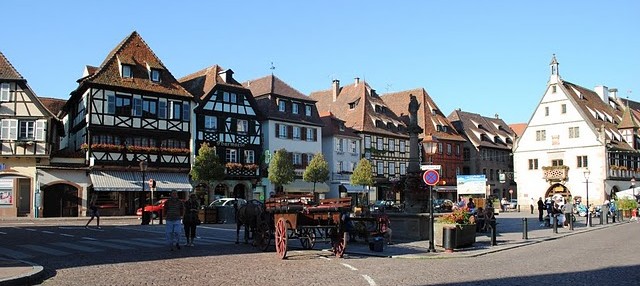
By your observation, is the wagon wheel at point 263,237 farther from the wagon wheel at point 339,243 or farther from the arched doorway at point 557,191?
the arched doorway at point 557,191

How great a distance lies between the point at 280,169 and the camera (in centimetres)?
5197

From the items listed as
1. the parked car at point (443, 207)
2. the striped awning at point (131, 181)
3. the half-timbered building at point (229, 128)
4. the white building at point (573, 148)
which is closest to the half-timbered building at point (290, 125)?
the half-timbered building at point (229, 128)

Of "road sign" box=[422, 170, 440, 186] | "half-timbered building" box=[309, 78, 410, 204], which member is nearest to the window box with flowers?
"road sign" box=[422, 170, 440, 186]

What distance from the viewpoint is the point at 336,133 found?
63.6 metres

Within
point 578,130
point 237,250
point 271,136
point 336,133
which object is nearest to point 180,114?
point 271,136

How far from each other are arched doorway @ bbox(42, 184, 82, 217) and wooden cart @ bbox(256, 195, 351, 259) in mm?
30793

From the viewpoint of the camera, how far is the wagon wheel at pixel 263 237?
59.4 ft

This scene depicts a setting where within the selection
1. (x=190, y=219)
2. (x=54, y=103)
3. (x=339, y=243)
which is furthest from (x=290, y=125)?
(x=339, y=243)

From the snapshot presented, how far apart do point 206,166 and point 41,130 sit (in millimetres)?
11482

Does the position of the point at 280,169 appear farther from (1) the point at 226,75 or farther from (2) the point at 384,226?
(2) the point at 384,226

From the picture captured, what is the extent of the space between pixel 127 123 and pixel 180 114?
4.58m

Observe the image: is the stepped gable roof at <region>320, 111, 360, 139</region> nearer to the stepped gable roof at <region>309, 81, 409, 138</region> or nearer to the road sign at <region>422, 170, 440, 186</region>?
the stepped gable roof at <region>309, 81, 409, 138</region>

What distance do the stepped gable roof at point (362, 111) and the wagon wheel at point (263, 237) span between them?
47.5 meters

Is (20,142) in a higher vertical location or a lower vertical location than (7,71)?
lower
